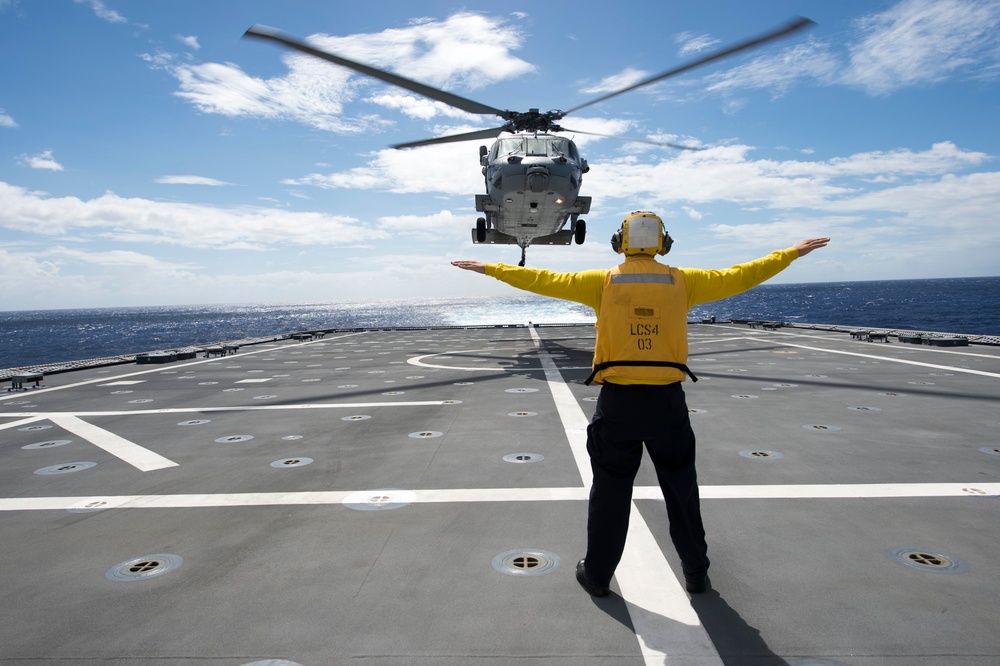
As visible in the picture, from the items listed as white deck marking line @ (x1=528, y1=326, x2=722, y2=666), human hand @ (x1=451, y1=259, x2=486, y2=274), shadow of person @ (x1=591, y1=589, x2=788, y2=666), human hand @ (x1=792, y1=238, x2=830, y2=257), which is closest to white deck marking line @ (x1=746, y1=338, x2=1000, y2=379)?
human hand @ (x1=792, y1=238, x2=830, y2=257)

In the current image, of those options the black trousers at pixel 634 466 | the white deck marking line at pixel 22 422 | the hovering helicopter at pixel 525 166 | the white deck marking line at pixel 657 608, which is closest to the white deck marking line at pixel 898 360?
the hovering helicopter at pixel 525 166

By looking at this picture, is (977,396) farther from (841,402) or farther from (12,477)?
(12,477)

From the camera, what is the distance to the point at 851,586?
3.44 m

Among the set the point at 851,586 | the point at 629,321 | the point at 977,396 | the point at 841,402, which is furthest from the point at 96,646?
the point at 977,396

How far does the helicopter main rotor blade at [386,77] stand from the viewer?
1121cm

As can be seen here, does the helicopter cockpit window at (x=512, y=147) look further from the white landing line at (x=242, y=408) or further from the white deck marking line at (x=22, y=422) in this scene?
the white deck marking line at (x=22, y=422)

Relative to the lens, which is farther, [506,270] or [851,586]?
[506,270]

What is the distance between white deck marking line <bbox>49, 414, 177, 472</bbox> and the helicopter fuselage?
13.3 m

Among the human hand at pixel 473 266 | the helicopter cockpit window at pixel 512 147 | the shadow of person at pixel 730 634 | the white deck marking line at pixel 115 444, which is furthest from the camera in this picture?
the helicopter cockpit window at pixel 512 147

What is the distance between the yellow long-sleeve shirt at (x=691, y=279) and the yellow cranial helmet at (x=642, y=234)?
0.07m

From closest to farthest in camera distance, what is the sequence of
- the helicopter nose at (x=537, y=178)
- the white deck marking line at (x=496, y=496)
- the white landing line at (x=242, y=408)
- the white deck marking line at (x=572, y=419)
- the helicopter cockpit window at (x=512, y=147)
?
the white deck marking line at (x=496, y=496) < the white deck marking line at (x=572, y=419) < the white landing line at (x=242, y=408) < the helicopter nose at (x=537, y=178) < the helicopter cockpit window at (x=512, y=147)

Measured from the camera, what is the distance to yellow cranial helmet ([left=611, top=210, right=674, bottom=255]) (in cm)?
368

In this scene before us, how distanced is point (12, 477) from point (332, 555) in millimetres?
4818

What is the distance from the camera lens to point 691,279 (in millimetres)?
3820
